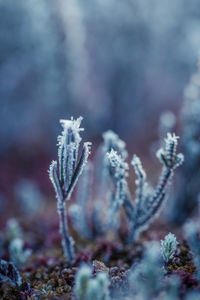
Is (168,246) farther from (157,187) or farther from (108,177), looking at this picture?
(108,177)

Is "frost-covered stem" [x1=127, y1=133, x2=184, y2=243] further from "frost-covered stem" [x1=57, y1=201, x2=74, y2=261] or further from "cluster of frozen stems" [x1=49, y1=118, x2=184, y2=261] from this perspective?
"frost-covered stem" [x1=57, y1=201, x2=74, y2=261]

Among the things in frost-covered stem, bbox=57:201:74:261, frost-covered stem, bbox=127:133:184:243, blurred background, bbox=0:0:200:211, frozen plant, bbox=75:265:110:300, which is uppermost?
blurred background, bbox=0:0:200:211

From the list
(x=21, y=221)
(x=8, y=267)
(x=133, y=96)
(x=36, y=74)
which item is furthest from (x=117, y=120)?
(x=8, y=267)

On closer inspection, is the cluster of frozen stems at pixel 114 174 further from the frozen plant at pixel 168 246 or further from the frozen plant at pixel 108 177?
the frozen plant at pixel 168 246

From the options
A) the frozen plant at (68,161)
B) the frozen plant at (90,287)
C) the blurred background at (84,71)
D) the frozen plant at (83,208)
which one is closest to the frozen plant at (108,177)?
the frozen plant at (83,208)

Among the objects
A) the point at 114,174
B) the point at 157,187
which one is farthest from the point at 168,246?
the point at 114,174

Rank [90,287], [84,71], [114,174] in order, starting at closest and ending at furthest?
[90,287] < [114,174] < [84,71]

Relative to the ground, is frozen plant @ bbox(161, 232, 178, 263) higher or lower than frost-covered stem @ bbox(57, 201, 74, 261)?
lower

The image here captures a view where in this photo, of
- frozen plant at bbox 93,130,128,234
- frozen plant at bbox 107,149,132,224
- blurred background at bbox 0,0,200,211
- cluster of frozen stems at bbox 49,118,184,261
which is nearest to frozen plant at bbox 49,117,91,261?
cluster of frozen stems at bbox 49,118,184,261
